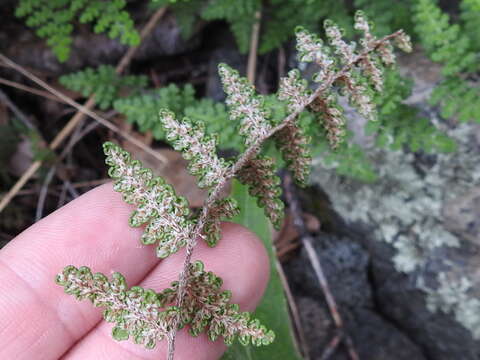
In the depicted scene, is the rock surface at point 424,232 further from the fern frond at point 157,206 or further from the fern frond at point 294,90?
the fern frond at point 157,206

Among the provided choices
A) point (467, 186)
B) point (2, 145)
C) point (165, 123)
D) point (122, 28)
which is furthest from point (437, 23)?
point (2, 145)

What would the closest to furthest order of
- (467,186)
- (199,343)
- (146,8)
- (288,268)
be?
(199,343) < (467,186) < (288,268) < (146,8)

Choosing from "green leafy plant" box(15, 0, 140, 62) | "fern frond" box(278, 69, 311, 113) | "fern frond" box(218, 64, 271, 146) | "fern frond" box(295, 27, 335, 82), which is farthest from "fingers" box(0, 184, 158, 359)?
"green leafy plant" box(15, 0, 140, 62)

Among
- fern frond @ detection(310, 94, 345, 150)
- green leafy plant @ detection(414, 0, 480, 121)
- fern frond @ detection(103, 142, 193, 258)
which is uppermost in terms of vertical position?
green leafy plant @ detection(414, 0, 480, 121)

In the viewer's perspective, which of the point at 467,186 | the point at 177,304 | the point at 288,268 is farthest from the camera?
the point at 288,268

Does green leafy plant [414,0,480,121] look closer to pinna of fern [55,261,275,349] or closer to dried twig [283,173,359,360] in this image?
dried twig [283,173,359,360]

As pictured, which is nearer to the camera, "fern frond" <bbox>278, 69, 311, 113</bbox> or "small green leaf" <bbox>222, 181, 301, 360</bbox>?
"fern frond" <bbox>278, 69, 311, 113</bbox>

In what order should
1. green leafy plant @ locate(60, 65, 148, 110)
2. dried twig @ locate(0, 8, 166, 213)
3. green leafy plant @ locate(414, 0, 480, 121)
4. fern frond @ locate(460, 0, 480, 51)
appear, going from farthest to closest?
dried twig @ locate(0, 8, 166, 213), green leafy plant @ locate(60, 65, 148, 110), fern frond @ locate(460, 0, 480, 51), green leafy plant @ locate(414, 0, 480, 121)

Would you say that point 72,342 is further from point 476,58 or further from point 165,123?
point 476,58
